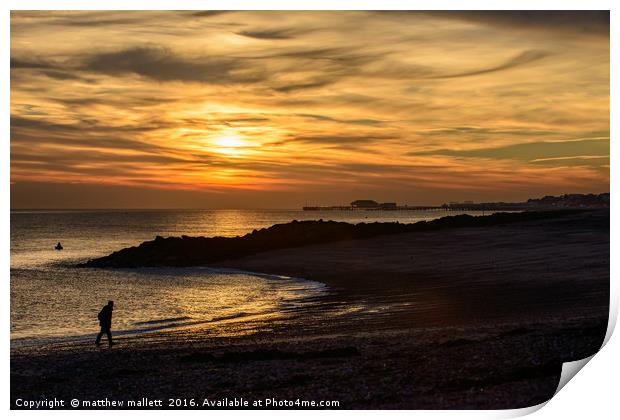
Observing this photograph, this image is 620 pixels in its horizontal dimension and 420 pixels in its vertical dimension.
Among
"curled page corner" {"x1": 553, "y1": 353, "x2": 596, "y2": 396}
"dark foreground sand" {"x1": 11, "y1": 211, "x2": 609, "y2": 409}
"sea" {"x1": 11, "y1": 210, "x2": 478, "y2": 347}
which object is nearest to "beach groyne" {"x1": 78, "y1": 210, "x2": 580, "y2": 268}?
"sea" {"x1": 11, "y1": 210, "x2": 478, "y2": 347}

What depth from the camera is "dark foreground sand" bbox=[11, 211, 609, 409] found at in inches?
530

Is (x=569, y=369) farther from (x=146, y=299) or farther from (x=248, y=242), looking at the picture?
(x=248, y=242)

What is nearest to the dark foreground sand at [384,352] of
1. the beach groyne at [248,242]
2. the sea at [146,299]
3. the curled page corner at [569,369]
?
the curled page corner at [569,369]

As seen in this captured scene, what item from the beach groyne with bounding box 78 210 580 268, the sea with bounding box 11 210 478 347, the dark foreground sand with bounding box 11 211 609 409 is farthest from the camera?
the beach groyne with bounding box 78 210 580 268

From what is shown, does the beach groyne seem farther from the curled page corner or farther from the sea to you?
the curled page corner

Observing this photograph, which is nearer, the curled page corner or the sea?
the curled page corner

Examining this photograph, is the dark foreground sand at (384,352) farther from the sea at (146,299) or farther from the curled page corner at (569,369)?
the sea at (146,299)

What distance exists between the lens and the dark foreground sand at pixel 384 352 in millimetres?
13461

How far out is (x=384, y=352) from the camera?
15.6 m

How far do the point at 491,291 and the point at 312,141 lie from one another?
33.9 feet

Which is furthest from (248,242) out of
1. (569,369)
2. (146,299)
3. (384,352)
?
(569,369)

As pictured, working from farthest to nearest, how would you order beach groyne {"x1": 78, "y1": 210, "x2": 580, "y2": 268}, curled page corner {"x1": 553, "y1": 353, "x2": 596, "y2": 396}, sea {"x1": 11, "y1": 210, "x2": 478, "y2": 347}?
beach groyne {"x1": 78, "y1": 210, "x2": 580, "y2": 268} < sea {"x1": 11, "y1": 210, "x2": 478, "y2": 347} < curled page corner {"x1": 553, "y1": 353, "x2": 596, "y2": 396}
